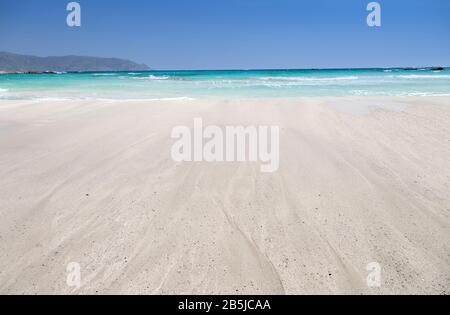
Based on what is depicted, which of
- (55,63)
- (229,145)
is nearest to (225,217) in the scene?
(229,145)

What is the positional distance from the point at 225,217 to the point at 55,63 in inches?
5895

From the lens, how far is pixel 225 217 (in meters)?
2.83

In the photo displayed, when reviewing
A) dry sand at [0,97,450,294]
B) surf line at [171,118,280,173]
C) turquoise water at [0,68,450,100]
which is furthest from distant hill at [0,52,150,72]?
dry sand at [0,97,450,294]

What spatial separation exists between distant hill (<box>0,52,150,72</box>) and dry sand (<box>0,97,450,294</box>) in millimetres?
127158

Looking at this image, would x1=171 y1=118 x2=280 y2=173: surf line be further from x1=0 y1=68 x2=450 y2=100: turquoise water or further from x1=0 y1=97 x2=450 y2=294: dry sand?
x1=0 y1=68 x2=450 y2=100: turquoise water

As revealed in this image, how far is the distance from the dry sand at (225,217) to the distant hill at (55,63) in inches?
5006

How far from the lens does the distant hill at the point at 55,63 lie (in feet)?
373

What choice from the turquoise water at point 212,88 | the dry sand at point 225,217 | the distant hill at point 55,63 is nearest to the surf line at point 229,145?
the dry sand at point 225,217

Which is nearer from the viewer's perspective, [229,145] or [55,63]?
[229,145]

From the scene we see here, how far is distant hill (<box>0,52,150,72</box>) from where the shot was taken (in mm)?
113750

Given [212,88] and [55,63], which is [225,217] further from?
[55,63]

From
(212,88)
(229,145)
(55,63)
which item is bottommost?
(229,145)
